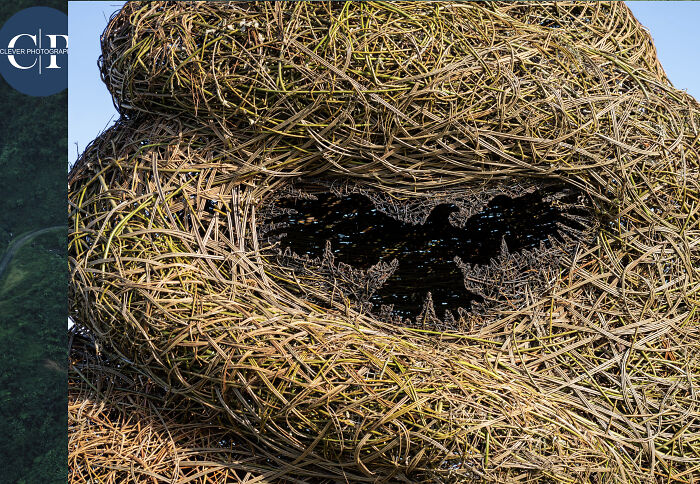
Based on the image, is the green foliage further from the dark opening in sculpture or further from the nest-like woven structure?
the dark opening in sculpture

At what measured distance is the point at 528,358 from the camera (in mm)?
2057

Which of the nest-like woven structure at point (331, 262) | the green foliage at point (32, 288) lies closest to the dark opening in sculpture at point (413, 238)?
the nest-like woven structure at point (331, 262)

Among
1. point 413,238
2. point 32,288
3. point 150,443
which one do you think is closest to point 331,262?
point 150,443

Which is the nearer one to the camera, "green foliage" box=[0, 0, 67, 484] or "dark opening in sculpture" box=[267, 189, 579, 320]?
"green foliage" box=[0, 0, 67, 484]

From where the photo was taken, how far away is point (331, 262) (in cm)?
206

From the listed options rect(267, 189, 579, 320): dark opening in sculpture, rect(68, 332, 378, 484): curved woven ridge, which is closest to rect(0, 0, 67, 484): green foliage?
rect(68, 332, 378, 484): curved woven ridge

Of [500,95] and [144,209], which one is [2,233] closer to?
[144,209]

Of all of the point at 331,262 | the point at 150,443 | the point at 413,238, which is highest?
the point at 331,262

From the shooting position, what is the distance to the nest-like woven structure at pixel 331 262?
1.86 meters

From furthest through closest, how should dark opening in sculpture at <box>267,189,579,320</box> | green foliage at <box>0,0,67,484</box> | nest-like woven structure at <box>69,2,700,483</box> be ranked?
dark opening in sculpture at <box>267,189,579,320</box> → green foliage at <box>0,0,67,484</box> → nest-like woven structure at <box>69,2,700,483</box>

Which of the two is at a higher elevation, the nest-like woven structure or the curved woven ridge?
the nest-like woven structure

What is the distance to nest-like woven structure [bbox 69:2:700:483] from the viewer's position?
186 cm

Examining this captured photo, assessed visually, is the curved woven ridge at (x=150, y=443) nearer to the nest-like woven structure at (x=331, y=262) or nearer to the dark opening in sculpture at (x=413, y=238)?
the nest-like woven structure at (x=331, y=262)

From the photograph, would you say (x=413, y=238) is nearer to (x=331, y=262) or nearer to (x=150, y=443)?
(x=331, y=262)
